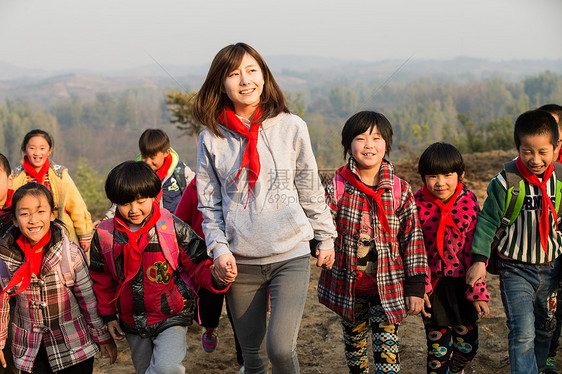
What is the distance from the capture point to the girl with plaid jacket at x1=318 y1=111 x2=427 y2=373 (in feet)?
9.27

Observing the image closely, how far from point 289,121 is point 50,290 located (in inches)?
A: 63.9

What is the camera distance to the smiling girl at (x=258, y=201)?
243 centimetres

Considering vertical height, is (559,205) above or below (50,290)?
above

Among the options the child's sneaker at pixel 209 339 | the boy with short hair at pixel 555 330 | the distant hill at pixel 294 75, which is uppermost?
the distant hill at pixel 294 75

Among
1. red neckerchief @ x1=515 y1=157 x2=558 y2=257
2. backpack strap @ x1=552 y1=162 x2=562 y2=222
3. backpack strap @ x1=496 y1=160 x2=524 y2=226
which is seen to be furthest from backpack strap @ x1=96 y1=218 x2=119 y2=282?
backpack strap @ x1=552 y1=162 x2=562 y2=222

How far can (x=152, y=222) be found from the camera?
2.63m

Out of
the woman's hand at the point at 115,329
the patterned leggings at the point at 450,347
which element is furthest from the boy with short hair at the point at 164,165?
the patterned leggings at the point at 450,347

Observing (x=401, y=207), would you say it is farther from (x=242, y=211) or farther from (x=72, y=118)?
(x=72, y=118)

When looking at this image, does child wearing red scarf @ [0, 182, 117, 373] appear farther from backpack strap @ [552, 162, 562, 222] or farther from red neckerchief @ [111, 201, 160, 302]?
backpack strap @ [552, 162, 562, 222]

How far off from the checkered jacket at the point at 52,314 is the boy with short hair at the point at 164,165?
5.54 feet

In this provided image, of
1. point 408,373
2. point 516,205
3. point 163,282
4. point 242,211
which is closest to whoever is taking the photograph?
point 242,211

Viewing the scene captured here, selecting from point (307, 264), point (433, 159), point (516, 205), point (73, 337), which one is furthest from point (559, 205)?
point (73, 337)

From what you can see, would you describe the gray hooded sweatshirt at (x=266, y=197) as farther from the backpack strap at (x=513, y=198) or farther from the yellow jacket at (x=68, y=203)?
the yellow jacket at (x=68, y=203)

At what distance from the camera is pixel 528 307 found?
279cm
